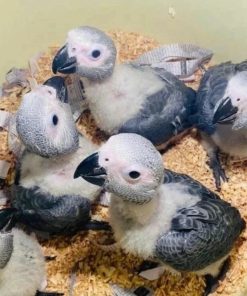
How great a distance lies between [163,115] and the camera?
199 cm

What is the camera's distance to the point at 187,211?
174 centimetres

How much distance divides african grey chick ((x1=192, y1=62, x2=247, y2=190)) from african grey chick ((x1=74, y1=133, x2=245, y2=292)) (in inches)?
8.4

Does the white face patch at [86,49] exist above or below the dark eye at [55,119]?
above

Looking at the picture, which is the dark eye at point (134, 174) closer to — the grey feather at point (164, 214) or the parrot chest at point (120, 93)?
the grey feather at point (164, 214)

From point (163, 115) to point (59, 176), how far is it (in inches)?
13.7

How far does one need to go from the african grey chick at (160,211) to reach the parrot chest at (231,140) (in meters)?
0.24

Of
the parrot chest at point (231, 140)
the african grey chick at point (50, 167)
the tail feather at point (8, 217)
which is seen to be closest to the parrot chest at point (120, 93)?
the african grey chick at point (50, 167)

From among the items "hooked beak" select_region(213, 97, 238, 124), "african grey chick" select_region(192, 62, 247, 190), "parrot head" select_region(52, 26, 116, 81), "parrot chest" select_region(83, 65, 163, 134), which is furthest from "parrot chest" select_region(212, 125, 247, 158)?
"parrot head" select_region(52, 26, 116, 81)

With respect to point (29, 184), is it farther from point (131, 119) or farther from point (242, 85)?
point (242, 85)

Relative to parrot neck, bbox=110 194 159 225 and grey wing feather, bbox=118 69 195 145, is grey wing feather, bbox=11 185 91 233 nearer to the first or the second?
parrot neck, bbox=110 194 159 225

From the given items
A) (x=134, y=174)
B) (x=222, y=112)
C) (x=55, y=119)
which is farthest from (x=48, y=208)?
(x=222, y=112)

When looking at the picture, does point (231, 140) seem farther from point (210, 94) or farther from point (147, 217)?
point (147, 217)

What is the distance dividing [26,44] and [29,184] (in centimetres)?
60

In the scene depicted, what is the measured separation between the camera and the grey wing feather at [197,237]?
1.72 metres
